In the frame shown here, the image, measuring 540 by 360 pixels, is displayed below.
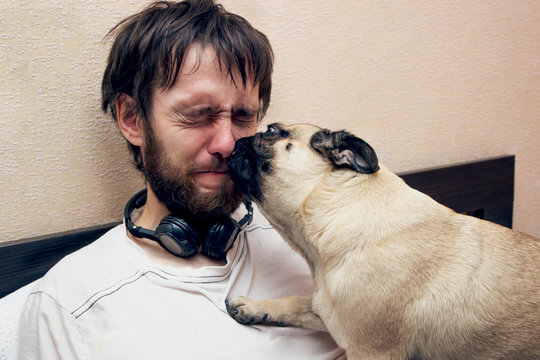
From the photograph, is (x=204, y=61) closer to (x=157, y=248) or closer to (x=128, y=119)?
(x=128, y=119)

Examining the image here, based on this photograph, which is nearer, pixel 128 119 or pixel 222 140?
pixel 222 140

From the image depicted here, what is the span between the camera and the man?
0.95 m

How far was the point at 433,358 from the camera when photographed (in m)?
0.92

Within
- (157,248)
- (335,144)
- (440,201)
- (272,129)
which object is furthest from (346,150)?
(440,201)

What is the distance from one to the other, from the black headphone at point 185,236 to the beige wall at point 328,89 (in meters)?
0.27

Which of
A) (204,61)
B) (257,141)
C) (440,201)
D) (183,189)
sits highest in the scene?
(204,61)

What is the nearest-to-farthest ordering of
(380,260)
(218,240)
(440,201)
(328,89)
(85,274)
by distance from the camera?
(380,260) → (85,274) → (218,240) → (328,89) → (440,201)

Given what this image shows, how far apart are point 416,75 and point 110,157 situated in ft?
4.25

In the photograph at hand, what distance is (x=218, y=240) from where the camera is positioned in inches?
43.8

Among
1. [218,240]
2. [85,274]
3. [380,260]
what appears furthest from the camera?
[218,240]

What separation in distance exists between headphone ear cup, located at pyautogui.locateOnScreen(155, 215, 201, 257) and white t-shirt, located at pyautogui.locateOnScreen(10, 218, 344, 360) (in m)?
0.05

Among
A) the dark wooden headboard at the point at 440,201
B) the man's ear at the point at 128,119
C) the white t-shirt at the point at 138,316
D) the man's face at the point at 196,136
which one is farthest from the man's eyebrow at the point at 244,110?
the dark wooden headboard at the point at 440,201

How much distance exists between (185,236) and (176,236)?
0.07 ft

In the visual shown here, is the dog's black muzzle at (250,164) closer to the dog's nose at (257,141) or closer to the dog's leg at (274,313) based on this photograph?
the dog's nose at (257,141)
